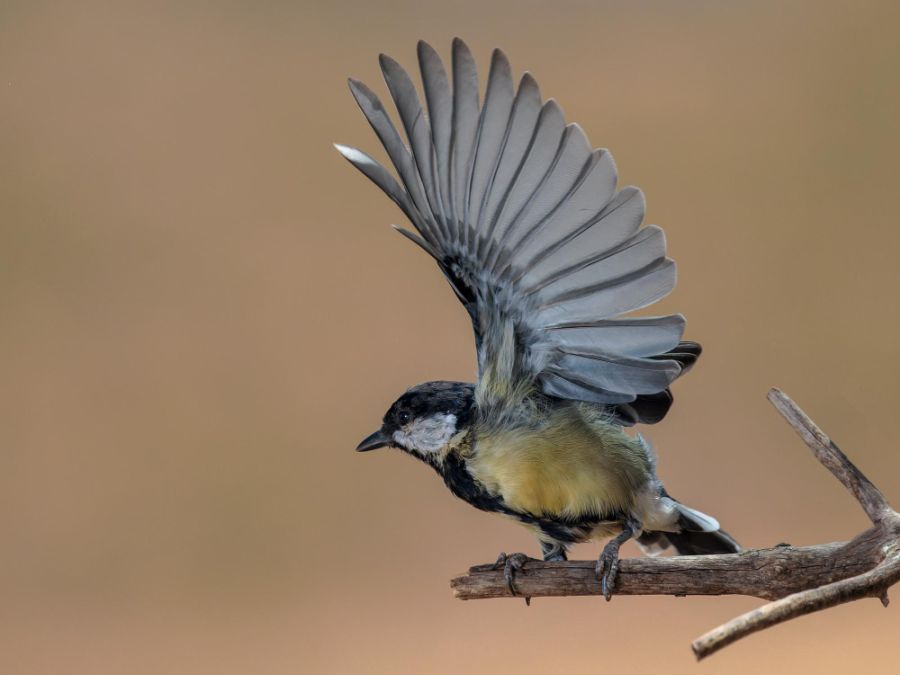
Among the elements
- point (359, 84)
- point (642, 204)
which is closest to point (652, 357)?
point (642, 204)

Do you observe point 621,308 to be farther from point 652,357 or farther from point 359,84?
point 359,84

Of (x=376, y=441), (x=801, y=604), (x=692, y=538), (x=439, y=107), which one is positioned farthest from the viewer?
(x=692, y=538)

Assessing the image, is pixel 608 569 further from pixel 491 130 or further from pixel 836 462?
pixel 491 130

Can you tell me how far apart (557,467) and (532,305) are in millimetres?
213

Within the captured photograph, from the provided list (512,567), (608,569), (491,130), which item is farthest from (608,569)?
(491,130)

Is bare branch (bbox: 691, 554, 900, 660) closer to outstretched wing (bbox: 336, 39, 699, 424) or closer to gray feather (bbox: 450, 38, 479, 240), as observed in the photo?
outstretched wing (bbox: 336, 39, 699, 424)

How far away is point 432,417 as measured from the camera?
4.33 ft

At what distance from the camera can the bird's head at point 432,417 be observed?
4.27ft

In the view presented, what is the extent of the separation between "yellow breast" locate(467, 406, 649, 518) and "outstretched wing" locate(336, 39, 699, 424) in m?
0.05

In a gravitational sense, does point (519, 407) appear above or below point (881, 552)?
above

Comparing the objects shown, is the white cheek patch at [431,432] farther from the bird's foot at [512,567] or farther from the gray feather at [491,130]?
the gray feather at [491,130]

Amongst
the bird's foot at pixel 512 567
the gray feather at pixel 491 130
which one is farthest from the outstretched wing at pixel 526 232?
the bird's foot at pixel 512 567

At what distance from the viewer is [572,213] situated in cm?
117

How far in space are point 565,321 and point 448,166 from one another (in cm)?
24
